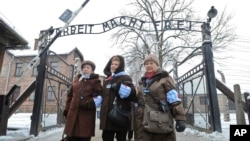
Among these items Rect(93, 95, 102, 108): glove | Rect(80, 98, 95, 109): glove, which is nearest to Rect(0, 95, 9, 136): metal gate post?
Rect(80, 98, 95, 109): glove

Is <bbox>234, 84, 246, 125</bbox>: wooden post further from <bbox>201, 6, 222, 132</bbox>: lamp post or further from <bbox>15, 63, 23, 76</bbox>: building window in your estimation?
<bbox>15, 63, 23, 76</bbox>: building window

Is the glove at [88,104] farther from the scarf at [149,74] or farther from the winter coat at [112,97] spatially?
the scarf at [149,74]

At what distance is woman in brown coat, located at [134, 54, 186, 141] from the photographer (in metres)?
3.26

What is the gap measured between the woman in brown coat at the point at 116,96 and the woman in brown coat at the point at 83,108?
16 cm

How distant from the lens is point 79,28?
30.2 feet

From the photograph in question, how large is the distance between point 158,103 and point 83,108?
1162 millimetres

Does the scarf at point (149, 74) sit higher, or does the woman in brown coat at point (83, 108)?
the scarf at point (149, 74)

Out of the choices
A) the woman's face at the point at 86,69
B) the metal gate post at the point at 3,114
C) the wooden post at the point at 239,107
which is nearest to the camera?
the woman's face at the point at 86,69

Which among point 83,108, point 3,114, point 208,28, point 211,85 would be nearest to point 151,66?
point 83,108

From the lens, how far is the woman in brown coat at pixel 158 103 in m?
3.26

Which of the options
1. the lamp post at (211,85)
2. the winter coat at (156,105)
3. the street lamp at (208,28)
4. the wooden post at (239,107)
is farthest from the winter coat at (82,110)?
the street lamp at (208,28)

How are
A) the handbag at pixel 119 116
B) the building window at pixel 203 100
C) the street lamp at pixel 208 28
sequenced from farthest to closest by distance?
1. the building window at pixel 203 100
2. the street lamp at pixel 208 28
3. the handbag at pixel 119 116

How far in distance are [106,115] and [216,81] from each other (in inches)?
220

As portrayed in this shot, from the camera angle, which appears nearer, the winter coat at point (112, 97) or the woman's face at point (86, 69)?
the winter coat at point (112, 97)
